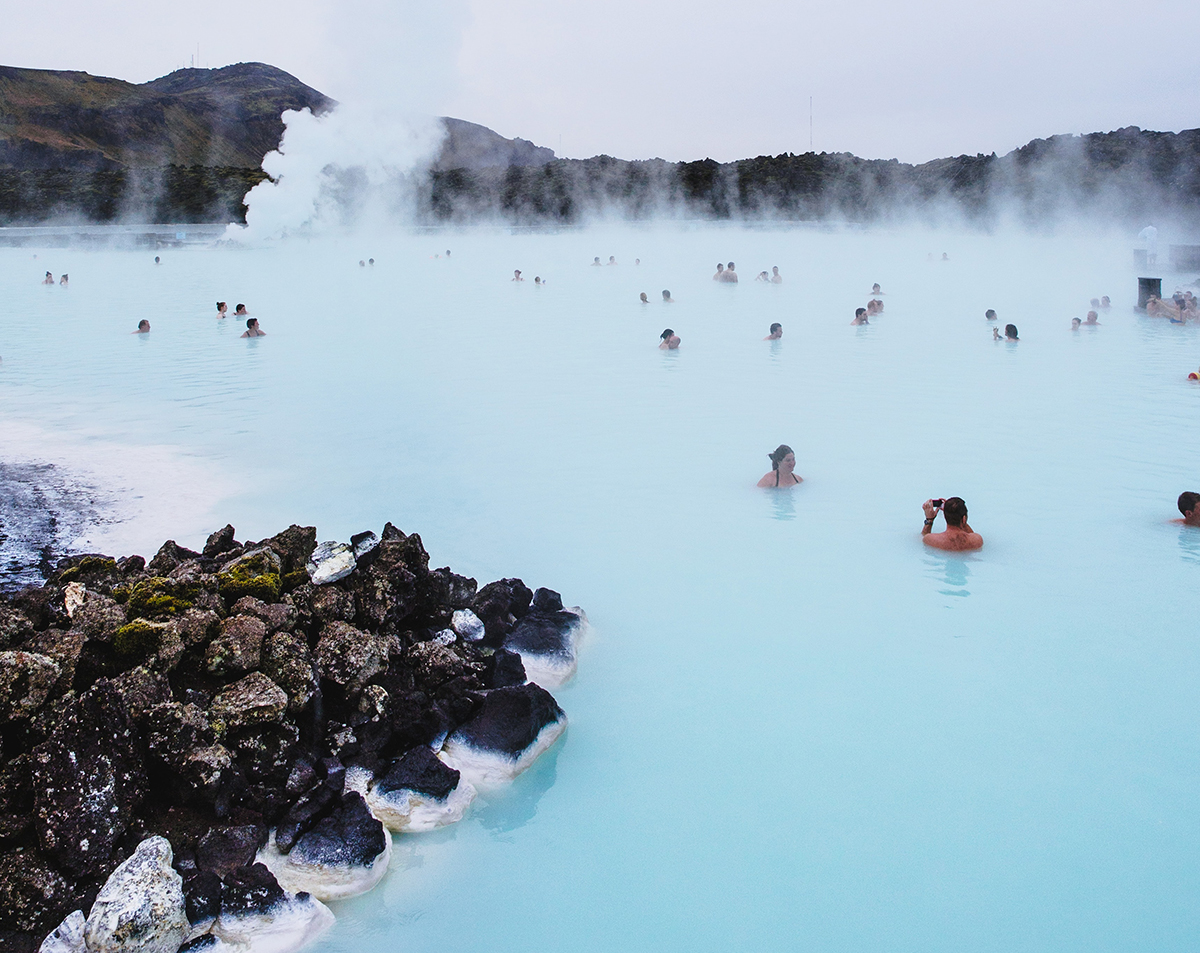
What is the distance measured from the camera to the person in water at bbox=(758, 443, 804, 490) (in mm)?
6535

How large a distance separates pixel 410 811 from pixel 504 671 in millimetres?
746

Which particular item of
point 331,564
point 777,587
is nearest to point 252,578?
point 331,564

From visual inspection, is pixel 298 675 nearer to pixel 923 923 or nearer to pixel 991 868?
pixel 923 923

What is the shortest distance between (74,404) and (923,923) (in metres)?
9.32

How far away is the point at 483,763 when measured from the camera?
3479 mm

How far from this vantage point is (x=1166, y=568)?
5.21 meters

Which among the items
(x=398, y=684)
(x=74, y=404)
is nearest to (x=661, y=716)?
(x=398, y=684)

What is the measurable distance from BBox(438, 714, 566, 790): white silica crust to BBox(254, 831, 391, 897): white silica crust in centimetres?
58

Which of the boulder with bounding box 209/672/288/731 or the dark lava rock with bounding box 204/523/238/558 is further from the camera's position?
the dark lava rock with bounding box 204/523/238/558

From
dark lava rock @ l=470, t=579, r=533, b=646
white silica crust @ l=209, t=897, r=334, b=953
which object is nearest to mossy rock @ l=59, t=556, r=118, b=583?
dark lava rock @ l=470, t=579, r=533, b=646

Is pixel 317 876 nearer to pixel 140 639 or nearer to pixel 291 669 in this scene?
pixel 291 669

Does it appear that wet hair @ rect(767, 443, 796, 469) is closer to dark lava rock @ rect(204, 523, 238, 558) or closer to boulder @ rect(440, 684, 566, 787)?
boulder @ rect(440, 684, 566, 787)

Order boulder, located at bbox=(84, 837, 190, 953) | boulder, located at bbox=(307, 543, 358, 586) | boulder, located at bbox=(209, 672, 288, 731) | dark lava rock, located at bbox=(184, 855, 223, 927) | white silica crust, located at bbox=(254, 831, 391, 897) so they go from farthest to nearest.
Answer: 1. boulder, located at bbox=(307, 543, 358, 586)
2. boulder, located at bbox=(209, 672, 288, 731)
3. white silica crust, located at bbox=(254, 831, 391, 897)
4. dark lava rock, located at bbox=(184, 855, 223, 927)
5. boulder, located at bbox=(84, 837, 190, 953)

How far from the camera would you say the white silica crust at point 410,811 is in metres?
3.15
